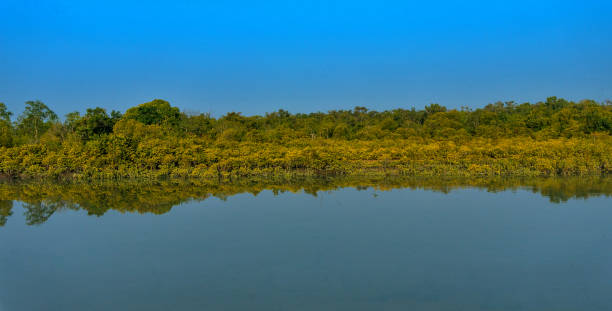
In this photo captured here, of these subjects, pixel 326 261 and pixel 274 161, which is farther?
pixel 274 161

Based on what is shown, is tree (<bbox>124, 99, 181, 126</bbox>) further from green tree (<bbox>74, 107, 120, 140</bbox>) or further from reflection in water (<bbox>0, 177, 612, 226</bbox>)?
reflection in water (<bbox>0, 177, 612, 226</bbox>)

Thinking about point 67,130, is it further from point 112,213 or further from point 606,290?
point 606,290

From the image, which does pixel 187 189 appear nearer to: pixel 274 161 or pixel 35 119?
pixel 274 161

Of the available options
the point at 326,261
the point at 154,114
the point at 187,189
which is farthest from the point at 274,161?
the point at 154,114

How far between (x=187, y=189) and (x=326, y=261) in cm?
808

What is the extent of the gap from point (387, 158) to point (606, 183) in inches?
288

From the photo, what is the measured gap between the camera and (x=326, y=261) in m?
6.35

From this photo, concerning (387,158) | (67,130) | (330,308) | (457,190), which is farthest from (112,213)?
(67,130)

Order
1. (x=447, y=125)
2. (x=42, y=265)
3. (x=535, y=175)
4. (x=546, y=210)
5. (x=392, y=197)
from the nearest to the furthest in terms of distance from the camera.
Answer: (x=42, y=265), (x=546, y=210), (x=392, y=197), (x=535, y=175), (x=447, y=125)

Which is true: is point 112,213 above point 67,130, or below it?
below

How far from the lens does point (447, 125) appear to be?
31047mm

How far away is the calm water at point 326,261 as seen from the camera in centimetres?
510

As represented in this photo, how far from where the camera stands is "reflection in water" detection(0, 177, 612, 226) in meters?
11.0

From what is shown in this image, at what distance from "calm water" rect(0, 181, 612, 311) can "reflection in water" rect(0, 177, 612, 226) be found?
1.66 ft
